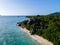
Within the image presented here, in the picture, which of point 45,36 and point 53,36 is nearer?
point 53,36

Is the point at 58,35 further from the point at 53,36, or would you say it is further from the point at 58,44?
the point at 58,44

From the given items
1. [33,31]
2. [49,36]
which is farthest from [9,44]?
[33,31]

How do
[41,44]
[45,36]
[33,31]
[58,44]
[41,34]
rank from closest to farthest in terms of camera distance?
[58,44] → [41,44] → [45,36] → [41,34] → [33,31]

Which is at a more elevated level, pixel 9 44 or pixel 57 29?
pixel 57 29

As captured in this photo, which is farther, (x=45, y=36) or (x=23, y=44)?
(x=45, y=36)

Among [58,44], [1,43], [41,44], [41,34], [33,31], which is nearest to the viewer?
[58,44]

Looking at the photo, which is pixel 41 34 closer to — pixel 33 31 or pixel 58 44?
pixel 33 31

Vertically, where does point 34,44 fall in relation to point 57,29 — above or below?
below

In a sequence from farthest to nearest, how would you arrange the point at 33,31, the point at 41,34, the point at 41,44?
the point at 33,31 → the point at 41,34 → the point at 41,44

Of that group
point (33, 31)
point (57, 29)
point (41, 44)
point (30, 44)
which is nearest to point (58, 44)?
point (41, 44)
